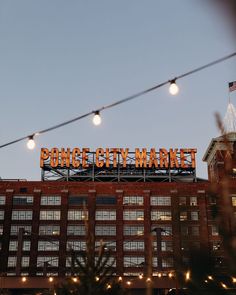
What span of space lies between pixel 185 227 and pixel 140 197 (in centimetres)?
8018

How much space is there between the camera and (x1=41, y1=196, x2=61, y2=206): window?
82481 mm

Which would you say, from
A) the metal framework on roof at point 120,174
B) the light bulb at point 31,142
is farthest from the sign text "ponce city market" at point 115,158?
the light bulb at point 31,142

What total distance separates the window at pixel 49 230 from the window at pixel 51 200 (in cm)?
438

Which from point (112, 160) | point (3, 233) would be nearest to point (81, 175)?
point (112, 160)

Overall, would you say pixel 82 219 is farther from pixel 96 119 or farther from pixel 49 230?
pixel 96 119

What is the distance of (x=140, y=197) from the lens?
83875 millimetres

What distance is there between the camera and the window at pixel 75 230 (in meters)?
79.6

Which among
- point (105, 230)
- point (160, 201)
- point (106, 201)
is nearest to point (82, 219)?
point (105, 230)

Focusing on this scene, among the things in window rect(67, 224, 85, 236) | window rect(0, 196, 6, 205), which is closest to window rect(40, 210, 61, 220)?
window rect(67, 224, 85, 236)

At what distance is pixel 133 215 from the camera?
8194 cm

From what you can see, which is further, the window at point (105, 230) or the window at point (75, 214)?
the window at point (75, 214)

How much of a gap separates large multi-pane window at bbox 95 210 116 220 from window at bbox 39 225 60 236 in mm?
7622

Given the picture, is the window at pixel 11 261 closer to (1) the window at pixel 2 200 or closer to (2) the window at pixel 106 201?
(1) the window at pixel 2 200

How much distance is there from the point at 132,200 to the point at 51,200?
15.5 m
